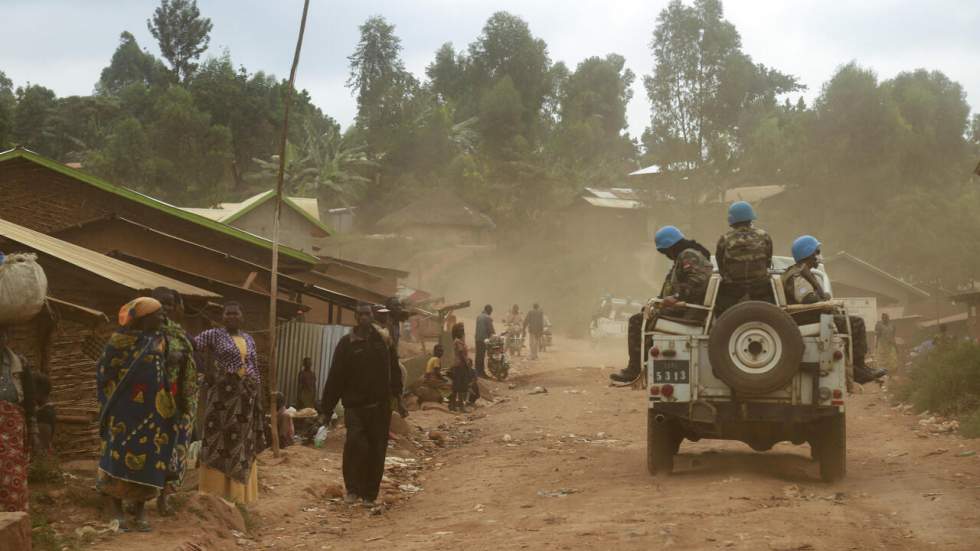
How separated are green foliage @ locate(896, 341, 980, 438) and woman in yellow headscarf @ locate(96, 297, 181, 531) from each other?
11.8 meters

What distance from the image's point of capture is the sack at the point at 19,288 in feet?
24.5

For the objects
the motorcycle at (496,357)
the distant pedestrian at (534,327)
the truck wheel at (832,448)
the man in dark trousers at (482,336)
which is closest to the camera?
the truck wheel at (832,448)

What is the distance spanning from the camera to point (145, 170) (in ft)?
201

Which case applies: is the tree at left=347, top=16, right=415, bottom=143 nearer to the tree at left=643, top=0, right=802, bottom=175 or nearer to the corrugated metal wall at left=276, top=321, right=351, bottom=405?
the tree at left=643, top=0, right=802, bottom=175

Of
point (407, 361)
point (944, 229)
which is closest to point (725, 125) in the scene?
point (944, 229)

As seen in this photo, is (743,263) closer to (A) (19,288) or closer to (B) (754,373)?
(B) (754,373)

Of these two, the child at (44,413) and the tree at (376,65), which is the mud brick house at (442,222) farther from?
the child at (44,413)

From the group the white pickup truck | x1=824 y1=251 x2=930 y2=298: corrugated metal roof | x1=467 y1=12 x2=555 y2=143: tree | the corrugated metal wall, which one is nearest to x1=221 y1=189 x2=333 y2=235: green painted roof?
the corrugated metal wall

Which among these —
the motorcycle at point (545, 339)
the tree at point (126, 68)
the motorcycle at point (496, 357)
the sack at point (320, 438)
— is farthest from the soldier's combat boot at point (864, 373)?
the tree at point (126, 68)

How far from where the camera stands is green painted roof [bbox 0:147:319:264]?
750 inches

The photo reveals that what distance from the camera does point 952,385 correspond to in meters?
18.2

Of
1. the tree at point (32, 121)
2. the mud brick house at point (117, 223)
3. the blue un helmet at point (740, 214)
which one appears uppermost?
the tree at point (32, 121)

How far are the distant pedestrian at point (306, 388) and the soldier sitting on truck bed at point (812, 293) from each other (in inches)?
324

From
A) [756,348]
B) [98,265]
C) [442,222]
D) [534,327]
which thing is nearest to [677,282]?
[756,348]
